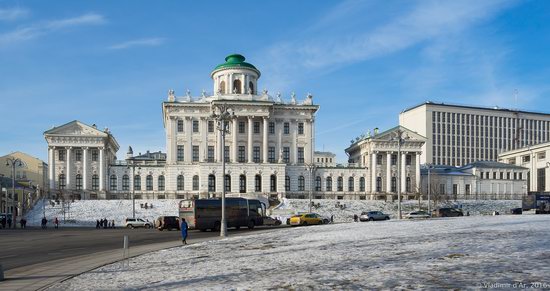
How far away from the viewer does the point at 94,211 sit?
79.1 meters

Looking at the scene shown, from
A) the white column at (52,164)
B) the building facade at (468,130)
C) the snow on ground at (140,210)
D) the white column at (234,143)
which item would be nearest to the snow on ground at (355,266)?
the snow on ground at (140,210)

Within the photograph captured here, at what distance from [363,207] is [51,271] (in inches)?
2823

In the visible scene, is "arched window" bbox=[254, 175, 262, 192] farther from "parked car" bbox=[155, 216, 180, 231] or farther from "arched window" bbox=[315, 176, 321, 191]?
"parked car" bbox=[155, 216, 180, 231]

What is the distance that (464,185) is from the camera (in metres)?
112

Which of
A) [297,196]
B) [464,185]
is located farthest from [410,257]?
[464,185]

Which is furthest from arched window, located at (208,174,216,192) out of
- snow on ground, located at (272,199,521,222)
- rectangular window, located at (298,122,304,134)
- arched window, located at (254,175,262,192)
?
rectangular window, located at (298,122,304,134)

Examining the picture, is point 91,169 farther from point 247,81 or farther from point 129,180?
point 247,81

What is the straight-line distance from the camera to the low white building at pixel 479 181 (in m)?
110

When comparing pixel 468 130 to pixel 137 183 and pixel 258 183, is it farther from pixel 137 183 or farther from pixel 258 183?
pixel 137 183

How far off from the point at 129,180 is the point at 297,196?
104 feet

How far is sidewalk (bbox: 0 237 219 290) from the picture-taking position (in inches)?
661

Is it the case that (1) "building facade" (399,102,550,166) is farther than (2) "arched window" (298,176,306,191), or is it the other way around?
(1) "building facade" (399,102,550,166)

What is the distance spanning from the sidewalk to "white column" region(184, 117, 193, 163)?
232 feet

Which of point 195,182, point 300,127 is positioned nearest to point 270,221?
point 195,182
